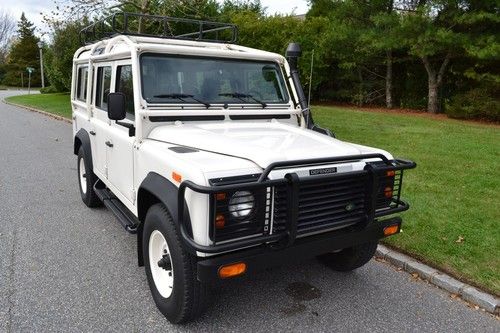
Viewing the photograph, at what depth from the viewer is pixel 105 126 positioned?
4586mm

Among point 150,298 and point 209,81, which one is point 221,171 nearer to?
point 150,298

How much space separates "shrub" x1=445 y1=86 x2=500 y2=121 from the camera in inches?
594

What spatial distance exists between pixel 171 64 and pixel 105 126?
1199 mm

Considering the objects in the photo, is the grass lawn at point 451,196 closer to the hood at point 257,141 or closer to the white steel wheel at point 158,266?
the hood at point 257,141

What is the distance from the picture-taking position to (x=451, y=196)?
19.5ft

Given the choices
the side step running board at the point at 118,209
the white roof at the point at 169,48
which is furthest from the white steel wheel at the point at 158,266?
the white roof at the point at 169,48

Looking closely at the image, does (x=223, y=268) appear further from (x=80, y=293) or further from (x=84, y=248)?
(x=84, y=248)

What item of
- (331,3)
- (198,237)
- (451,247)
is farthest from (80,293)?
(331,3)

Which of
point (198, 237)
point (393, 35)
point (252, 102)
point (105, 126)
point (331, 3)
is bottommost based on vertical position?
point (198, 237)

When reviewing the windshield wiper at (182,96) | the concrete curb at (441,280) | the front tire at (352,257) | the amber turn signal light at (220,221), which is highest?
the windshield wiper at (182,96)

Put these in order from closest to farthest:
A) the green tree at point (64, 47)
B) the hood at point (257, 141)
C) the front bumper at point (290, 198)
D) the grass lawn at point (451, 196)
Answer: the front bumper at point (290, 198) → the hood at point (257, 141) → the grass lawn at point (451, 196) → the green tree at point (64, 47)

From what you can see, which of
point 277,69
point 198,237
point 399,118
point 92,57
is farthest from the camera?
Answer: point 399,118

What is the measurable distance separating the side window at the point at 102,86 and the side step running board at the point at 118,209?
1.01 m

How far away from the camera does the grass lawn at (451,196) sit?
4078 millimetres
